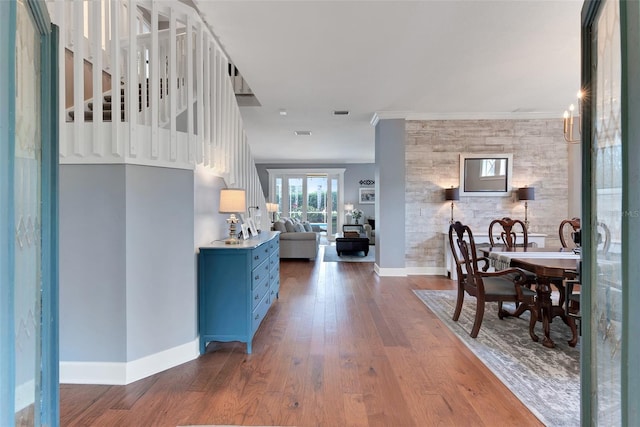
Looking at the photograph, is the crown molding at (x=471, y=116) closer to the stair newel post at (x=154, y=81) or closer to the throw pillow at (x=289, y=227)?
the throw pillow at (x=289, y=227)

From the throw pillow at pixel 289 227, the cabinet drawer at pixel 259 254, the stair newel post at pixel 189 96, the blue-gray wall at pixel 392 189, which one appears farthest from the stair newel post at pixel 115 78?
the throw pillow at pixel 289 227

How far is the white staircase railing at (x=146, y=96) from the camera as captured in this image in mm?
2131

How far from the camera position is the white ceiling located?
8.43 feet

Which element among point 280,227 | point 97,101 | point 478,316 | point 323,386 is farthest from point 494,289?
point 280,227

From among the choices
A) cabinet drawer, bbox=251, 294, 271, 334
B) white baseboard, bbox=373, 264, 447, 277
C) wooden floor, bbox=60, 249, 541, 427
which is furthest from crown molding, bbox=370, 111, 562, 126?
cabinet drawer, bbox=251, 294, 271, 334

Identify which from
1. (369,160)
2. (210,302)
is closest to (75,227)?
(210,302)

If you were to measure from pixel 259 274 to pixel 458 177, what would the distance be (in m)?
4.09

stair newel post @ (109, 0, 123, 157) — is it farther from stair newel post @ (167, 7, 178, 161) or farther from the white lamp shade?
the white lamp shade

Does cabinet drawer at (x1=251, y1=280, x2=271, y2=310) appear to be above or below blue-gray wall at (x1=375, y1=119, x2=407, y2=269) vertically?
below

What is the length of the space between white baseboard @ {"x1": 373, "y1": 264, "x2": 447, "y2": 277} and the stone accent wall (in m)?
0.05

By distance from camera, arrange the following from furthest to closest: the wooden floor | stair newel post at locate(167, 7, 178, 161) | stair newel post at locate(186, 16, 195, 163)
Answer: stair newel post at locate(186, 16, 195, 163) → stair newel post at locate(167, 7, 178, 161) → the wooden floor

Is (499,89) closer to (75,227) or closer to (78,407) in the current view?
(75,227)

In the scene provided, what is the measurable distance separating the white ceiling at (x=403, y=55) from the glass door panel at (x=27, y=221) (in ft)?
6.52

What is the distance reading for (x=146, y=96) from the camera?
8.24 feet
